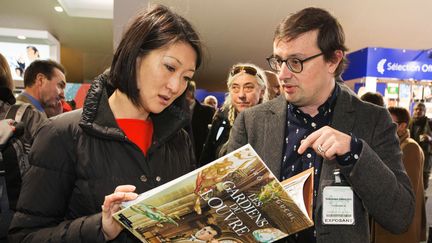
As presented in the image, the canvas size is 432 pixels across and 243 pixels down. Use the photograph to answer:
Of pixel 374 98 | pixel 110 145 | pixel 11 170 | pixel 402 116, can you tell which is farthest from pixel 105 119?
pixel 402 116

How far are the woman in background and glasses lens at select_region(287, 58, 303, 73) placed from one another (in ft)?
4.16

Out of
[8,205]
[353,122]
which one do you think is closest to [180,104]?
[353,122]

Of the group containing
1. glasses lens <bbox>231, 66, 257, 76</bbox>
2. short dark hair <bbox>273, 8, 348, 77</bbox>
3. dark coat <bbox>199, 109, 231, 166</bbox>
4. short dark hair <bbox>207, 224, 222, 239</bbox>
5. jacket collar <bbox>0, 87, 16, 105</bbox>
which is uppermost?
short dark hair <bbox>273, 8, 348, 77</bbox>

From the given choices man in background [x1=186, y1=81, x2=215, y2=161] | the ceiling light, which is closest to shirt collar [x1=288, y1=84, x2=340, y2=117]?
man in background [x1=186, y1=81, x2=215, y2=161]

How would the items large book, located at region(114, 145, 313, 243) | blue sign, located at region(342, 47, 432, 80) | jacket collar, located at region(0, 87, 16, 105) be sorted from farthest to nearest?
blue sign, located at region(342, 47, 432, 80), jacket collar, located at region(0, 87, 16, 105), large book, located at region(114, 145, 313, 243)

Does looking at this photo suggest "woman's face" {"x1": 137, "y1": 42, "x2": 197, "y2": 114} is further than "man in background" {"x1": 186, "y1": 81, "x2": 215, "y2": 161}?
No

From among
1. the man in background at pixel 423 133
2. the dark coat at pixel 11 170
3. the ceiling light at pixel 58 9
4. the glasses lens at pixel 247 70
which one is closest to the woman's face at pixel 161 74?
the dark coat at pixel 11 170

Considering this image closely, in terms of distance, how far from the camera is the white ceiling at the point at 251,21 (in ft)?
23.2

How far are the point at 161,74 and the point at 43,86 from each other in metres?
2.16

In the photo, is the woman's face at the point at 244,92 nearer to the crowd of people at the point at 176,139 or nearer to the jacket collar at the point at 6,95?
the crowd of people at the point at 176,139

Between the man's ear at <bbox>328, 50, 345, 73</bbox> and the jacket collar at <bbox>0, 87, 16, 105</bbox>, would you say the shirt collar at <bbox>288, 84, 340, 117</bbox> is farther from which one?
the jacket collar at <bbox>0, 87, 16, 105</bbox>

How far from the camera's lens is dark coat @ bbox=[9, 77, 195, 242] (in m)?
1.00

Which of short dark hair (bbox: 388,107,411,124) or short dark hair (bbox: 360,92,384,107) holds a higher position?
short dark hair (bbox: 360,92,384,107)

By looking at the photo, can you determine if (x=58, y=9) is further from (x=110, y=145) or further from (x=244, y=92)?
(x=110, y=145)
